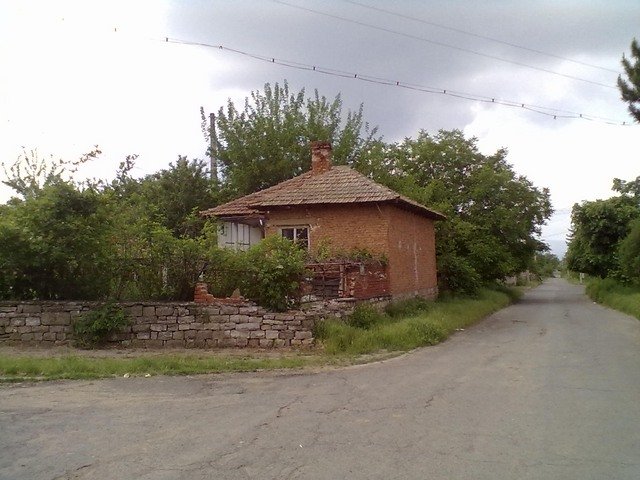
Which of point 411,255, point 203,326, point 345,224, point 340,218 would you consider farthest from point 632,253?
point 203,326

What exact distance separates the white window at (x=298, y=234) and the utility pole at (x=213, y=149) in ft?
37.4

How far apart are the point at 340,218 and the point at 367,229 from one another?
0.95 m

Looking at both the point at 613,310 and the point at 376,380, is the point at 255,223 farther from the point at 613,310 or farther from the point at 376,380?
the point at 613,310

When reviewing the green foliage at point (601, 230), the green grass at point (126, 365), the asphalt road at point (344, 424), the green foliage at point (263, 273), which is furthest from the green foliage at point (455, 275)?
the green grass at point (126, 365)

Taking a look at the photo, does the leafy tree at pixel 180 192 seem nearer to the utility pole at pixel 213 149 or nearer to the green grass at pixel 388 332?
the utility pole at pixel 213 149

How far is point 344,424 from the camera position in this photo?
278 inches

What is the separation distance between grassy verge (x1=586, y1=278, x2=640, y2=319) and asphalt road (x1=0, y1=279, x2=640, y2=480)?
574 inches

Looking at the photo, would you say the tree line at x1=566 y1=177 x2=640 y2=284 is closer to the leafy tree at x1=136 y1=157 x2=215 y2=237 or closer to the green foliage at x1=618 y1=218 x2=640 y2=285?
the green foliage at x1=618 y1=218 x2=640 y2=285

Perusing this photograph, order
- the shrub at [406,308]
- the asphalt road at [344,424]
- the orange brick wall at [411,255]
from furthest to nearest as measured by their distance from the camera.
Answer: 1. the orange brick wall at [411,255]
2. the shrub at [406,308]
3. the asphalt road at [344,424]

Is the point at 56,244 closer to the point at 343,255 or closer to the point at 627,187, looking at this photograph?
the point at 343,255

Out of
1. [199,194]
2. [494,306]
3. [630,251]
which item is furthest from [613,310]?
[199,194]

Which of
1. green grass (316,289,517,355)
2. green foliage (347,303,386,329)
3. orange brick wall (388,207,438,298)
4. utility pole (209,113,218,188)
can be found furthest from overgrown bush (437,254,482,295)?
green foliage (347,303,386,329)

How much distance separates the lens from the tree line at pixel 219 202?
13617 millimetres

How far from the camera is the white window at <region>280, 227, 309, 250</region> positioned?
19.2 m
